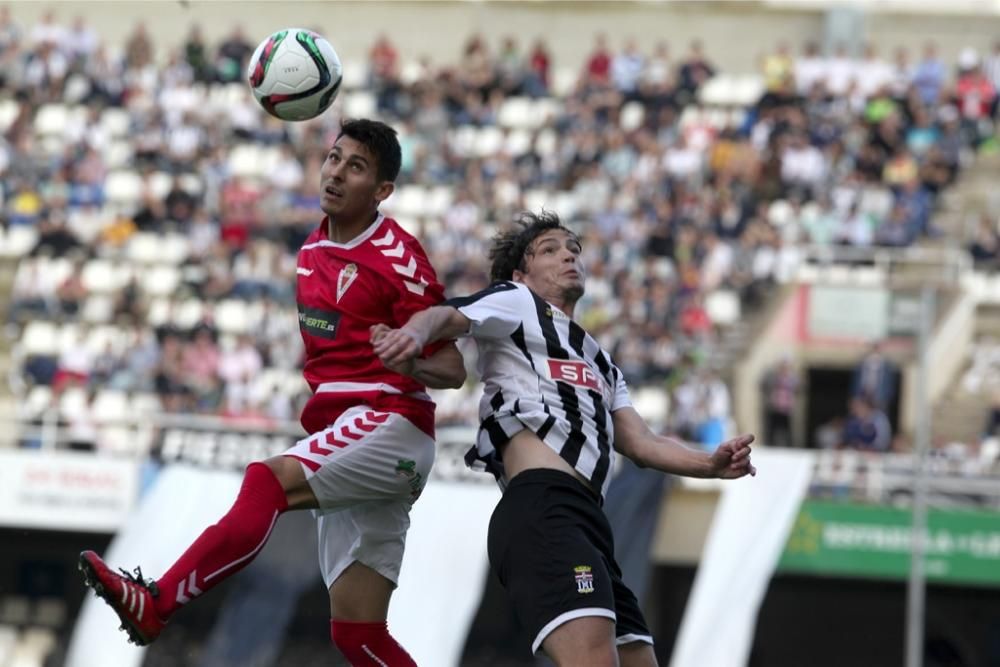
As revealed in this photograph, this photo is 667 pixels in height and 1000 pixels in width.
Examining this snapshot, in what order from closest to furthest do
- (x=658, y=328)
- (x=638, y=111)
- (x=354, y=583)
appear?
(x=354, y=583) → (x=658, y=328) → (x=638, y=111)

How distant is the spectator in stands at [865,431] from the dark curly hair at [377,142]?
12.4m

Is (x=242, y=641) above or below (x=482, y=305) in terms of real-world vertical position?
below

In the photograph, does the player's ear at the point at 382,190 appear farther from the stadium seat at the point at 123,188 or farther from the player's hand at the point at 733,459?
the stadium seat at the point at 123,188

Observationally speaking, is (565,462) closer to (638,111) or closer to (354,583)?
(354,583)

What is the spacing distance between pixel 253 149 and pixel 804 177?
677 centimetres

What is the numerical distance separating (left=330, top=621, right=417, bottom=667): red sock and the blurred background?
9453 millimetres

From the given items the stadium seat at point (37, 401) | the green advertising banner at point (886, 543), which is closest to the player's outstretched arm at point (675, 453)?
the green advertising banner at point (886, 543)

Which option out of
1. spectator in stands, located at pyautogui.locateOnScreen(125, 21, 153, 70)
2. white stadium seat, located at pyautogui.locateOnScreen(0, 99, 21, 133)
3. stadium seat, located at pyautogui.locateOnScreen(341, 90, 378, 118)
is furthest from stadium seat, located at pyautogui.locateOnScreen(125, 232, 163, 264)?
stadium seat, located at pyautogui.locateOnScreen(341, 90, 378, 118)

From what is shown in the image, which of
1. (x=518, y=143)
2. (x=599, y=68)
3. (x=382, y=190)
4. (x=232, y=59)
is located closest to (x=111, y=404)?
(x=232, y=59)

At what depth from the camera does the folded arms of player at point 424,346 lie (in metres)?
6.10

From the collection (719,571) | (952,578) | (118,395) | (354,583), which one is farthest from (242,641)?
(354,583)

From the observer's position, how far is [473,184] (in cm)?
2256

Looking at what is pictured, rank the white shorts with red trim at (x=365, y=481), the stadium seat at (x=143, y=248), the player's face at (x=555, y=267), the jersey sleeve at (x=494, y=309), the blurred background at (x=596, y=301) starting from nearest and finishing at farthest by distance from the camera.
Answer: the jersey sleeve at (x=494, y=309)
the white shorts with red trim at (x=365, y=481)
the player's face at (x=555, y=267)
the blurred background at (x=596, y=301)
the stadium seat at (x=143, y=248)

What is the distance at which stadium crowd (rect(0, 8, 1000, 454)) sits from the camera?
19969 mm
